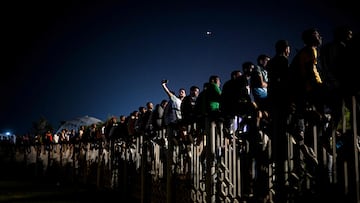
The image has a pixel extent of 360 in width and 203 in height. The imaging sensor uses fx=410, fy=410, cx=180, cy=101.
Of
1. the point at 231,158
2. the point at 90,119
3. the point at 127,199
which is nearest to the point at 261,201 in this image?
the point at 231,158

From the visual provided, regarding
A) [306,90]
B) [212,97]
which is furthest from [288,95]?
[212,97]

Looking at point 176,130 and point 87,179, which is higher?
point 176,130

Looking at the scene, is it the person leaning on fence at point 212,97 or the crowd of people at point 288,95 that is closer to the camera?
the crowd of people at point 288,95

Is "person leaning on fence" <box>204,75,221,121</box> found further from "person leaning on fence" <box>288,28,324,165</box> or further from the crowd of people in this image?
"person leaning on fence" <box>288,28,324,165</box>

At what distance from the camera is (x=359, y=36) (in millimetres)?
5047

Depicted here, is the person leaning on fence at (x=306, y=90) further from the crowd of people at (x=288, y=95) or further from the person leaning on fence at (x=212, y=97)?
the person leaning on fence at (x=212, y=97)

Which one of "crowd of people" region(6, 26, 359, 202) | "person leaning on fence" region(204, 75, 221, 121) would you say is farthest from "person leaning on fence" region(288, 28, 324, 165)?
"person leaning on fence" region(204, 75, 221, 121)

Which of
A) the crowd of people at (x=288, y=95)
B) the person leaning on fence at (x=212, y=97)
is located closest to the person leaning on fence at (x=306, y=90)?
the crowd of people at (x=288, y=95)

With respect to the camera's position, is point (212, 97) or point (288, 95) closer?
point (288, 95)

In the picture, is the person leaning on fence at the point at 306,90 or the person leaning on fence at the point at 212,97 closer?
the person leaning on fence at the point at 306,90

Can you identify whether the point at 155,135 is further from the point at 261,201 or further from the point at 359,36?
the point at 359,36

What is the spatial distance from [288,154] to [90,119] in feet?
114

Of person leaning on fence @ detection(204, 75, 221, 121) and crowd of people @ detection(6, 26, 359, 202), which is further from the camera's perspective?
person leaning on fence @ detection(204, 75, 221, 121)

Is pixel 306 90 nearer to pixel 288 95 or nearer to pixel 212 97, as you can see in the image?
pixel 288 95
